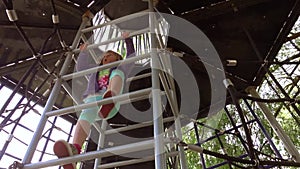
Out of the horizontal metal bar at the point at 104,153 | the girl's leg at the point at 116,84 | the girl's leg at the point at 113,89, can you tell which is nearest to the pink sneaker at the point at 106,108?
the girl's leg at the point at 113,89

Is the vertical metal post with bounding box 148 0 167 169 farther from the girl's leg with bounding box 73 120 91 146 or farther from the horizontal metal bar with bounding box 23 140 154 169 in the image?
the girl's leg with bounding box 73 120 91 146

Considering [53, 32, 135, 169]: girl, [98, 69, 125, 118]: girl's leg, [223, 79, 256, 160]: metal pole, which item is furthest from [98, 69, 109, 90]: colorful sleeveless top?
[223, 79, 256, 160]: metal pole

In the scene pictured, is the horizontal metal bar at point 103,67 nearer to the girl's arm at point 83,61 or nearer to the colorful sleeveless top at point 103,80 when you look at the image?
the colorful sleeveless top at point 103,80

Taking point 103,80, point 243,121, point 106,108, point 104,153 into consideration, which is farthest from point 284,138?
point 104,153

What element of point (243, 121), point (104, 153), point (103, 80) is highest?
point (103, 80)

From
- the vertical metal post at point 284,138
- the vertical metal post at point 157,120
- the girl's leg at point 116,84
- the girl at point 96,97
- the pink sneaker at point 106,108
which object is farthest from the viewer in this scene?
the vertical metal post at point 284,138

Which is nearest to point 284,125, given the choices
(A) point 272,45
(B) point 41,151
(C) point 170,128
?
(A) point 272,45

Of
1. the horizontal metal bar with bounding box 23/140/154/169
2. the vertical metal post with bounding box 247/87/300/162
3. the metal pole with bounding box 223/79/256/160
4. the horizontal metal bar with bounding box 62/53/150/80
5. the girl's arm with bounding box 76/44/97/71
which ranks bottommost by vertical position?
the horizontal metal bar with bounding box 23/140/154/169

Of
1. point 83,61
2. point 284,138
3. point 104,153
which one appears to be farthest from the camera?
point 284,138

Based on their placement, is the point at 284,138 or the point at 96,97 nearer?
the point at 96,97

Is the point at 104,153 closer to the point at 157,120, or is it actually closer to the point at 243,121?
the point at 157,120

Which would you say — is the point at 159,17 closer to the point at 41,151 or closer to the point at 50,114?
the point at 50,114

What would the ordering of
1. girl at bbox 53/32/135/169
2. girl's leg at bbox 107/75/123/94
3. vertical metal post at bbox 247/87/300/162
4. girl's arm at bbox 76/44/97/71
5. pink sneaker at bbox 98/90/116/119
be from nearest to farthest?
girl at bbox 53/32/135/169, pink sneaker at bbox 98/90/116/119, girl's leg at bbox 107/75/123/94, girl's arm at bbox 76/44/97/71, vertical metal post at bbox 247/87/300/162

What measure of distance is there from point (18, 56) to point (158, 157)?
228cm
